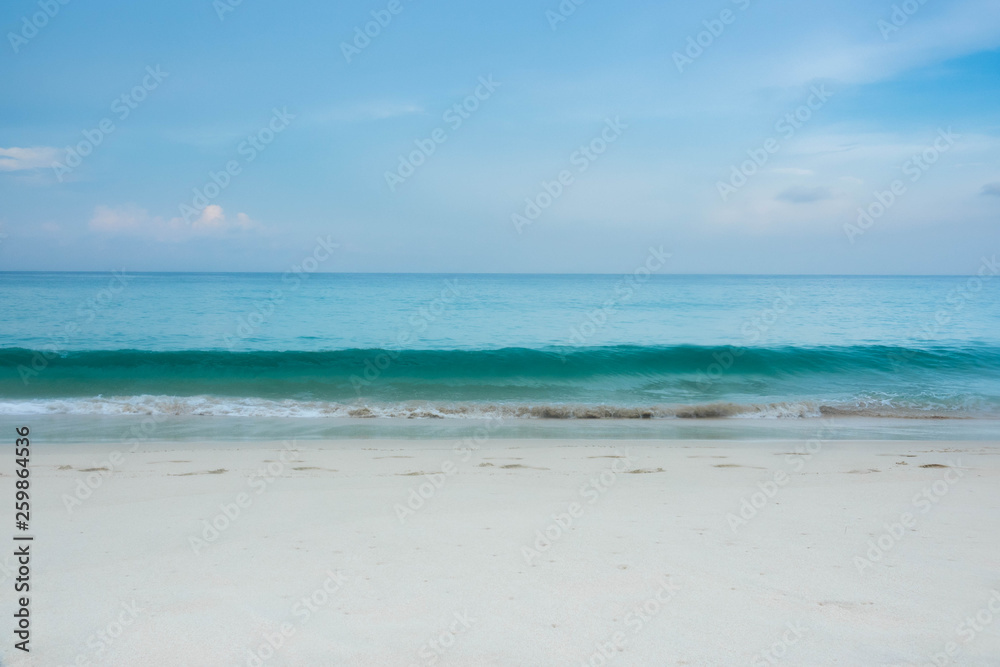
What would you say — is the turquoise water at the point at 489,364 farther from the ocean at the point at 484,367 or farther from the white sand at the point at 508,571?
the white sand at the point at 508,571

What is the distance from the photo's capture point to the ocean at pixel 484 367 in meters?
12.2

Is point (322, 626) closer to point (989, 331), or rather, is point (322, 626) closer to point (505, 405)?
point (505, 405)

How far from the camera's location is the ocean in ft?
40.1

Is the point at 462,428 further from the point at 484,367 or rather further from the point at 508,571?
the point at 484,367

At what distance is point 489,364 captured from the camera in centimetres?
1798

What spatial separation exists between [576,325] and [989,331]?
17.3 metres

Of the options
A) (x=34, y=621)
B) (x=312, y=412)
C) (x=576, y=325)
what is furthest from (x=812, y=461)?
(x=576, y=325)

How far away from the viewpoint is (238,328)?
914 inches

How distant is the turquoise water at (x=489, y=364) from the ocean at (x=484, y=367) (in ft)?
0.21

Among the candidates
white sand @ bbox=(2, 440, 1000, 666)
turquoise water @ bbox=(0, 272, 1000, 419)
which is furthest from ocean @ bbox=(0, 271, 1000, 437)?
white sand @ bbox=(2, 440, 1000, 666)

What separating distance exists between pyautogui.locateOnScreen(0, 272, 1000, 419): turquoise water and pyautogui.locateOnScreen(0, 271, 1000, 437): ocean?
0.06 metres

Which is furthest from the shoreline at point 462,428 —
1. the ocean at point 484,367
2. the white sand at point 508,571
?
the white sand at point 508,571

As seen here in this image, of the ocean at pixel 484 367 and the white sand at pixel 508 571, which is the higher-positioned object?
the white sand at pixel 508 571

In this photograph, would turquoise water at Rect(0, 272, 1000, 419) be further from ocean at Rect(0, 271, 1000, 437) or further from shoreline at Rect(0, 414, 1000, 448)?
shoreline at Rect(0, 414, 1000, 448)
